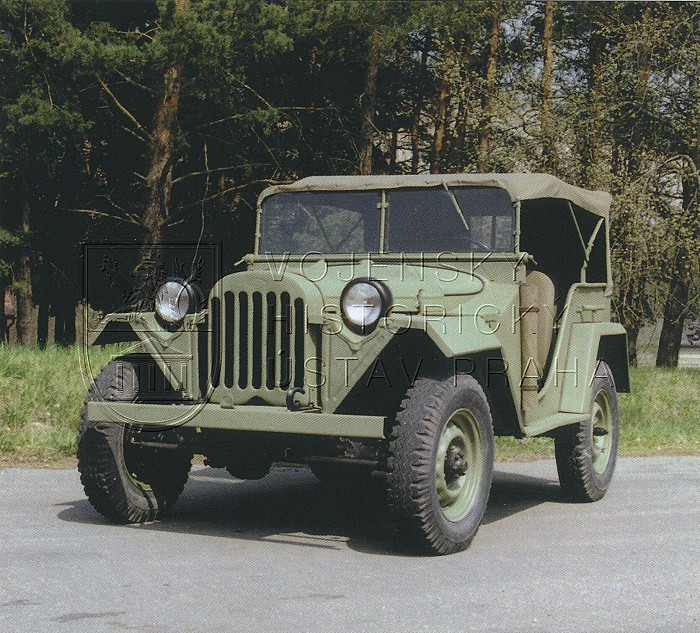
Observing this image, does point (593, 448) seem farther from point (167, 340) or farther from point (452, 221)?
point (167, 340)

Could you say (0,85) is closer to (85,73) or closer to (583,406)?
(85,73)

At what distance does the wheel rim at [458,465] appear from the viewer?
6438mm

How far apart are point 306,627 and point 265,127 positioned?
17320 mm

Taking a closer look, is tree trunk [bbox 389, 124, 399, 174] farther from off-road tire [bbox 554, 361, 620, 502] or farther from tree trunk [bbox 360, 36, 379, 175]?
off-road tire [bbox 554, 361, 620, 502]

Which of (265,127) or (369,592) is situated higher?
(265,127)

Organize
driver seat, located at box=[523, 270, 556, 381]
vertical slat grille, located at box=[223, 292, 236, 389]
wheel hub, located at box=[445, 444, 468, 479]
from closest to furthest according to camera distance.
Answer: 1. wheel hub, located at box=[445, 444, 468, 479]
2. vertical slat grille, located at box=[223, 292, 236, 389]
3. driver seat, located at box=[523, 270, 556, 381]

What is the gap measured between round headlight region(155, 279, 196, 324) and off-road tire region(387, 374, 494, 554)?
4.89ft

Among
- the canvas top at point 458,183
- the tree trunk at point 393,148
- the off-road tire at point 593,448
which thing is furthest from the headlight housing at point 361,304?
the tree trunk at point 393,148

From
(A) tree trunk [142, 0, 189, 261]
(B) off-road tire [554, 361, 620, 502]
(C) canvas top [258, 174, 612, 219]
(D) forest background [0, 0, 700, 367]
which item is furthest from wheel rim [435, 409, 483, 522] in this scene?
(A) tree trunk [142, 0, 189, 261]

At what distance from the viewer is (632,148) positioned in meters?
20.0

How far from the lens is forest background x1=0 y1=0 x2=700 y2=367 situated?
18.9 meters

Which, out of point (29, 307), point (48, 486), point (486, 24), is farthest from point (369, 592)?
point (29, 307)

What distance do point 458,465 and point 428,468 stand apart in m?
0.44

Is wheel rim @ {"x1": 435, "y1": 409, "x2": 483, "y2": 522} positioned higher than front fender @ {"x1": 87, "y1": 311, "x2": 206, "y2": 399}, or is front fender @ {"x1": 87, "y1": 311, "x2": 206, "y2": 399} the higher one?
front fender @ {"x1": 87, "y1": 311, "x2": 206, "y2": 399}
